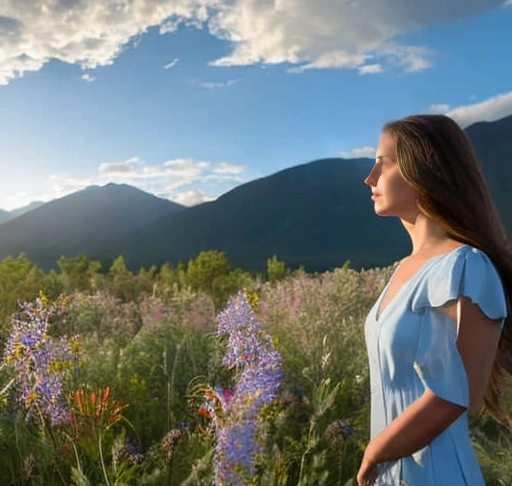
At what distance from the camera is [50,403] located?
316 centimetres

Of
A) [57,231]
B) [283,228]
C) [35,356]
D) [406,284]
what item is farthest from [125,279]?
[57,231]

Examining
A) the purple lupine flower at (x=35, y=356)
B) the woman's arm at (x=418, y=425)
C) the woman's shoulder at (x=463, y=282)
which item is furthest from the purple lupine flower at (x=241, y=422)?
the purple lupine flower at (x=35, y=356)

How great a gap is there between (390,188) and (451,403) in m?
0.54

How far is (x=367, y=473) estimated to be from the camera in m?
1.96

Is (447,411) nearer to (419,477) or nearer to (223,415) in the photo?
(419,477)

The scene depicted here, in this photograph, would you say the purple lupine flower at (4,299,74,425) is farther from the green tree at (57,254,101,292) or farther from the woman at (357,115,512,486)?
the green tree at (57,254,101,292)

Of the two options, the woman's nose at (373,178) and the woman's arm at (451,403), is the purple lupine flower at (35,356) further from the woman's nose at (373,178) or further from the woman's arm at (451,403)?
the woman's arm at (451,403)

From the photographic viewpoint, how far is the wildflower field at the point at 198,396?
2699 mm

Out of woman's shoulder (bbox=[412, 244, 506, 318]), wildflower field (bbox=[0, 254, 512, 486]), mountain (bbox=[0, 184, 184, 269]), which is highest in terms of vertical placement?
mountain (bbox=[0, 184, 184, 269])

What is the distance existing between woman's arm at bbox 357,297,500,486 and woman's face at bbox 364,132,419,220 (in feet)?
1.01

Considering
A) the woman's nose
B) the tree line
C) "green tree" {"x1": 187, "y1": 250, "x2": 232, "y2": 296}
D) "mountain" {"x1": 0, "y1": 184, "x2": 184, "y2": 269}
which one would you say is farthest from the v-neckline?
"mountain" {"x1": 0, "y1": 184, "x2": 184, "y2": 269}

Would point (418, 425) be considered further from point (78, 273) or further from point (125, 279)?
point (78, 273)

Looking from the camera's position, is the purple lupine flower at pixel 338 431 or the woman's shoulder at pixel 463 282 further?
the purple lupine flower at pixel 338 431

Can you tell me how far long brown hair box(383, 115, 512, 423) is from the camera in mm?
1938
